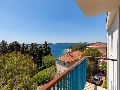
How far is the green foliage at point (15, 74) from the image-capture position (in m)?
14.3

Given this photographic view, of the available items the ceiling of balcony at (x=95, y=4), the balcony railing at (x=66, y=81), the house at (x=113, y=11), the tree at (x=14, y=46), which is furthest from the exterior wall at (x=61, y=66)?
the balcony railing at (x=66, y=81)

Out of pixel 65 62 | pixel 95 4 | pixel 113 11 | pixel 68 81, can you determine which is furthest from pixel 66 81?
pixel 65 62

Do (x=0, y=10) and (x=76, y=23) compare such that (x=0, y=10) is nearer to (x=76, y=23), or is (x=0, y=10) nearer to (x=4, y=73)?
(x=4, y=73)

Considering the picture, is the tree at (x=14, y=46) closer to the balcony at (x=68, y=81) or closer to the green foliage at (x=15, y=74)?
the green foliage at (x=15, y=74)

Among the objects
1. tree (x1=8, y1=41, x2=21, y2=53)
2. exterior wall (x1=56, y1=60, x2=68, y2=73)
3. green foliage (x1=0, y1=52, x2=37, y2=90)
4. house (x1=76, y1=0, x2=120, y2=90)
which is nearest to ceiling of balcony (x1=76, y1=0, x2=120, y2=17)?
house (x1=76, y1=0, x2=120, y2=90)

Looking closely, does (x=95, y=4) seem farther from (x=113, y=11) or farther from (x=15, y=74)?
(x=15, y=74)

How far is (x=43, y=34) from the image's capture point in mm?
58062

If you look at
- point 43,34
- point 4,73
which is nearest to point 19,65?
point 4,73

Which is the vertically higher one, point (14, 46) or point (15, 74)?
point (14, 46)

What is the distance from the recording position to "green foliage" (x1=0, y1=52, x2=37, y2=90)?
47.0 feet

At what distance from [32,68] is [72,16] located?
36518 millimetres

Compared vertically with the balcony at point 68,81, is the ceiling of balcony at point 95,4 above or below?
above

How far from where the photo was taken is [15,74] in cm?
1577

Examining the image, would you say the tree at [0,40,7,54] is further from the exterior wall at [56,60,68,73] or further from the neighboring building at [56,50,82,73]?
the neighboring building at [56,50,82,73]
